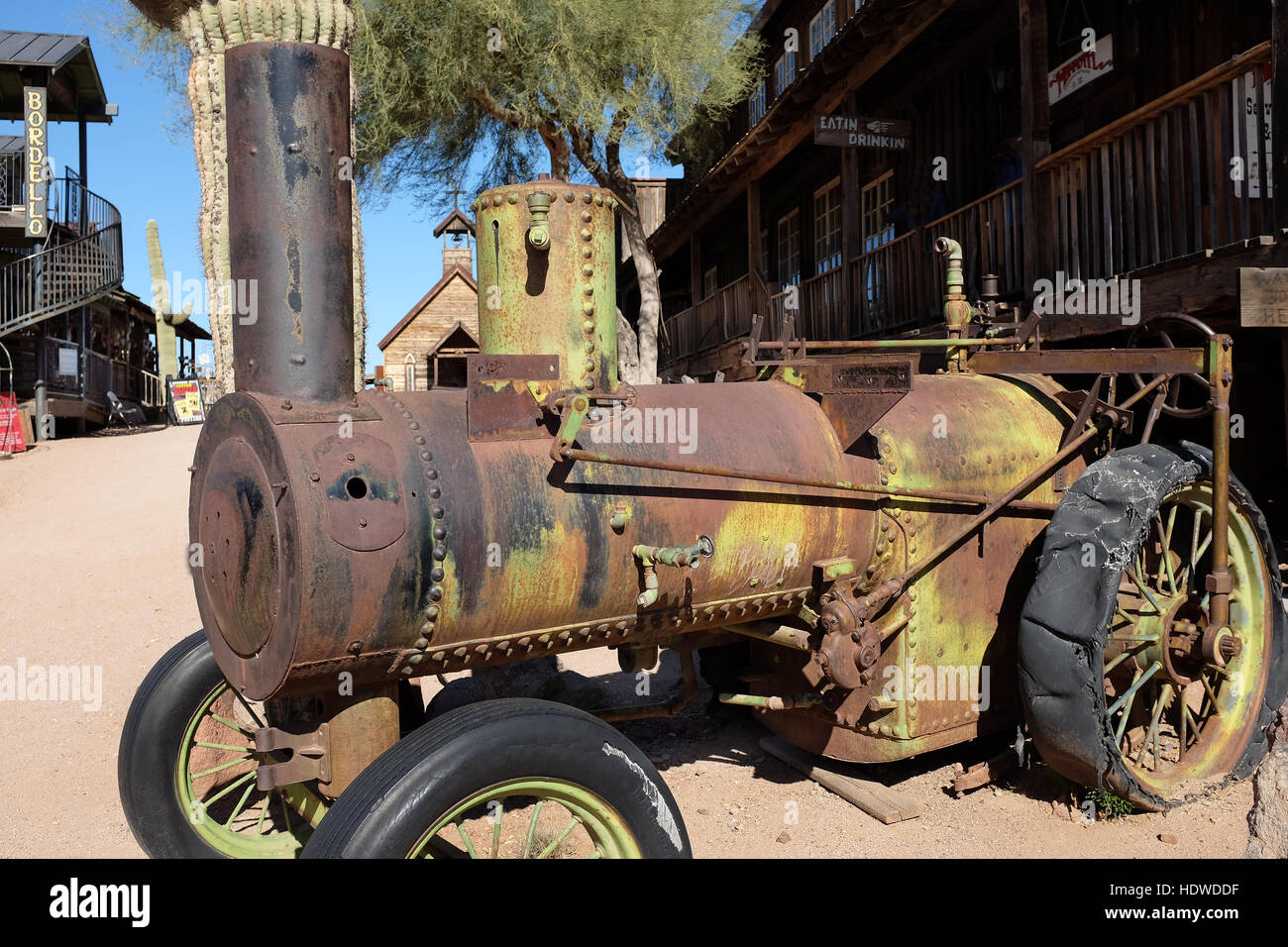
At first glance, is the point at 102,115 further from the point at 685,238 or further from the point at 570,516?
the point at 570,516

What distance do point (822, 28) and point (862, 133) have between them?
18.2 ft

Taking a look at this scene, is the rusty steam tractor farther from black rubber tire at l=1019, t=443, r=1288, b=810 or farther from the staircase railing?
the staircase railing

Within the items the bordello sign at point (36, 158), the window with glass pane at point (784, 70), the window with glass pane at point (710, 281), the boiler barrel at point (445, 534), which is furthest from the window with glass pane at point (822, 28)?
the bordello sign at point (36, 158)

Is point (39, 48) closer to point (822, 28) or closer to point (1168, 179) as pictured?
point (822, 28)

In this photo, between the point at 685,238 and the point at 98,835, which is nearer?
the point at 98,835

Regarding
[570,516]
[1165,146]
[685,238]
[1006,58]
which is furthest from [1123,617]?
[685,238]

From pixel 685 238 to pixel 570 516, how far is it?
1737cm

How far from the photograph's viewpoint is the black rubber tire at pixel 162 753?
3490 mm

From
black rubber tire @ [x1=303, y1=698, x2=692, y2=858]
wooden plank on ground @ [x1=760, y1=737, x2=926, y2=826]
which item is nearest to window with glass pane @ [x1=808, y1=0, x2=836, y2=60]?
wooden plank on ground @ [x1=760, y1=737, x2=926, y2=826]

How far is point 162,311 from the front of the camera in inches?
1104

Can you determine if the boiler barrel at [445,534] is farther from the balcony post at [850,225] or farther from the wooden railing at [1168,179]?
the balcony post at [850,225]

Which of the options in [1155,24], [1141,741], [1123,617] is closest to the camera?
[1123,617]

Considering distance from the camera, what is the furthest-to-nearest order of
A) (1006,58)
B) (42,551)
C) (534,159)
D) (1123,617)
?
(534,159), (1006,58), (42,551), (1123,617)

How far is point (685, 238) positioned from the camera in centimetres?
1944
